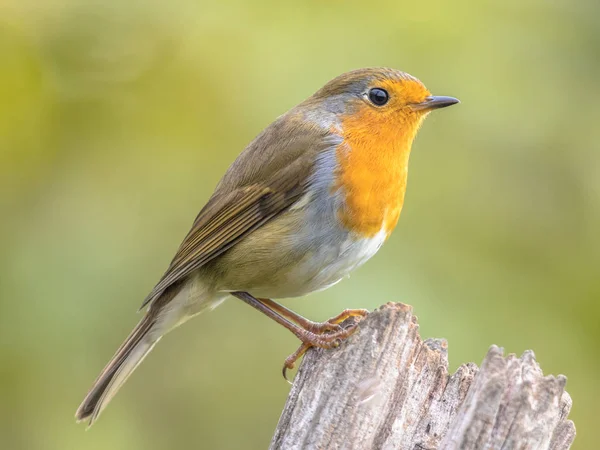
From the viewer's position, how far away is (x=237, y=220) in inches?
152

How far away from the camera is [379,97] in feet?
13.3

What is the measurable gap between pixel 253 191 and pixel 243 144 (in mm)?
234

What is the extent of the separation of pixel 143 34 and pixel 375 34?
104 centimetres

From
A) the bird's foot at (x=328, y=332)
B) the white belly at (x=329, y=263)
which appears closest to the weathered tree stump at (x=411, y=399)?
the bird's foot at (x=328, y=332)

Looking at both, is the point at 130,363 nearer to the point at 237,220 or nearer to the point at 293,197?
the point at 237,220

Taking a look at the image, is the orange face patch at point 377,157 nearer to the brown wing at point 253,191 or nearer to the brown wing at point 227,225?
the brown wing at point 253,191

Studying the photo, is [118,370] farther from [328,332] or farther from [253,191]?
[328,332]

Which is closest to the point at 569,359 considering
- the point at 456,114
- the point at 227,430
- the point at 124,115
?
the point at 456,114

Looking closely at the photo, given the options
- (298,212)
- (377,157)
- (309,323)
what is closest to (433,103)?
(377,157)

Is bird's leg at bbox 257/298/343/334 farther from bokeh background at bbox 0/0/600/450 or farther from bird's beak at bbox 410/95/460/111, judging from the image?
bird's beak at bbox 410/95/460/111

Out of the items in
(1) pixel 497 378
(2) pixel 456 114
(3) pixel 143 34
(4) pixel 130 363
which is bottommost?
(4) pixel 130 363

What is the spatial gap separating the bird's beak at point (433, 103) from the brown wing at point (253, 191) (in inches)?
18.8

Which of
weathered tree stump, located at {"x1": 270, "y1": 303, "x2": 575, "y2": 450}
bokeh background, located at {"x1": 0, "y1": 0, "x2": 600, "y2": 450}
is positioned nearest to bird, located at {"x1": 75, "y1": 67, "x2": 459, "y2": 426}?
bokeh background, located at {"x1": 0, "y1": 0, "x2": 600, "y2": 450}

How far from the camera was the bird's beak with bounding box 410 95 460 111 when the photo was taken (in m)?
3.76
